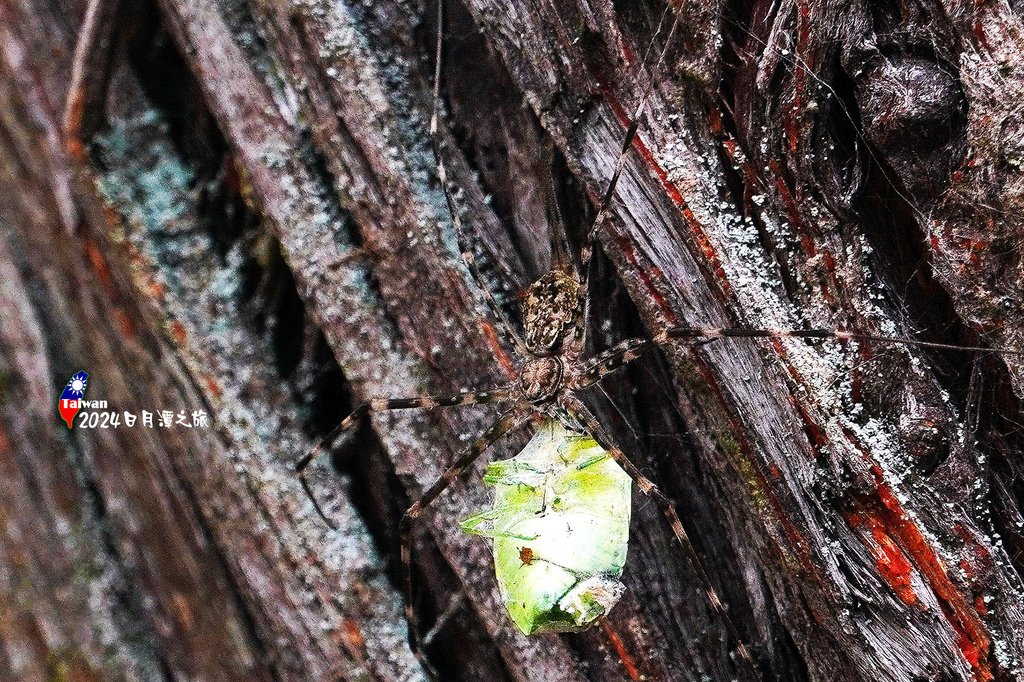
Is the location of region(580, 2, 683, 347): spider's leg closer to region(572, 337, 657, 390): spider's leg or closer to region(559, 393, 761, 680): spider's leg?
region(572, 337, 657, 390): spider's leg

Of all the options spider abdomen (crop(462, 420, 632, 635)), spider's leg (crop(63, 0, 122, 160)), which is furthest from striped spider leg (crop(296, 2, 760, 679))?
spider's leg (crop(63, 0, 122, 160))

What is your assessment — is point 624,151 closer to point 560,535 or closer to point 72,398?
point 560,535

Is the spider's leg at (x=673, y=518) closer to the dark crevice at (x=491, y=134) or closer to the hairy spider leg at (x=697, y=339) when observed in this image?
the hairy spider leg at (x=697, y=339)

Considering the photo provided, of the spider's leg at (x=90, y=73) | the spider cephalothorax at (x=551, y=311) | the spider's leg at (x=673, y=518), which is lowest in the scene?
the spider's leg at (x=673, y=518)

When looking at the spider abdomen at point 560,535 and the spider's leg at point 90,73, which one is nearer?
the spider abdomen at point 560,535

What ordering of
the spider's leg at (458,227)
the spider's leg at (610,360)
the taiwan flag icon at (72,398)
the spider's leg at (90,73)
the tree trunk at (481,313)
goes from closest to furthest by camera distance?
1. the tree trunk at (481,313)
2. the spider's leg at (610,360)
3. the spider's leg at (458,227)
4. the spider's leg at (90,73)
5. the taiwan flag icon at (72,398)

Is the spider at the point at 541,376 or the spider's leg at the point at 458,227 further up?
the spider's leg at the point at 458,227

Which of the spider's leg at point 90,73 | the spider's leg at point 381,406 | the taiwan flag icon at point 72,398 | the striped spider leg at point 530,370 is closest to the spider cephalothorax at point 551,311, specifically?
the striped spider leg at point 530,370
